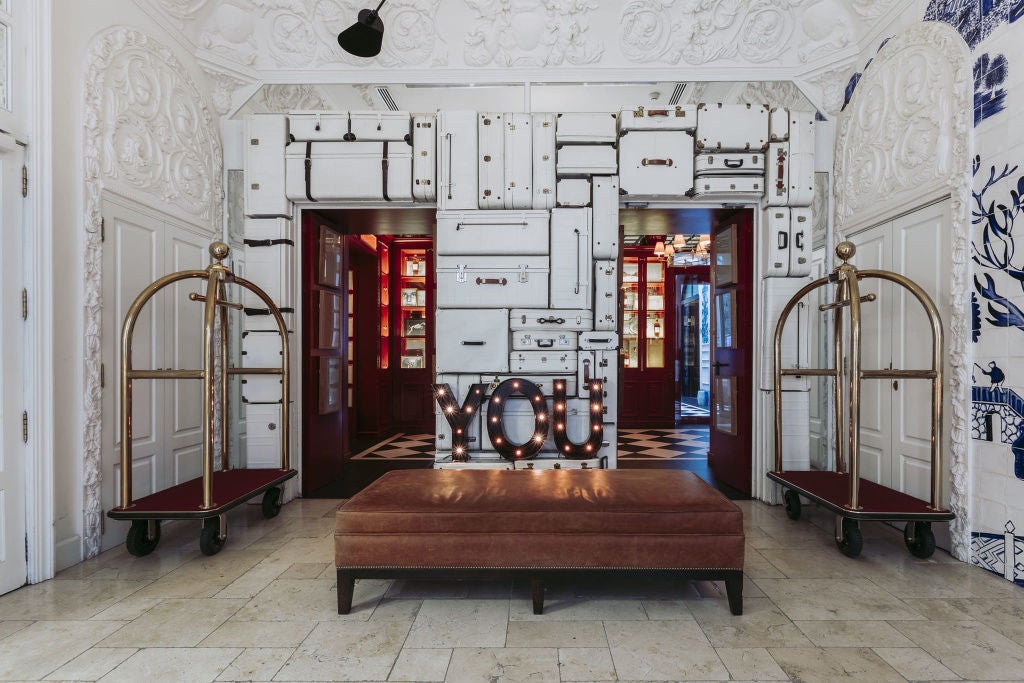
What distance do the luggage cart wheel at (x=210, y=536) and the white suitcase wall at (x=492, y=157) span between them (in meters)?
2.82

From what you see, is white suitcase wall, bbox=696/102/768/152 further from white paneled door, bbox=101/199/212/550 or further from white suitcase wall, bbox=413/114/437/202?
white paneled door, bbox=101/199/212/550

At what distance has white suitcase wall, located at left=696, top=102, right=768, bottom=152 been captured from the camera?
3875 millimetres

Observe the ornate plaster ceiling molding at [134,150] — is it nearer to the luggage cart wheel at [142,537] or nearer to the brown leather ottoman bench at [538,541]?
the luggage cart wheel at [142,537]

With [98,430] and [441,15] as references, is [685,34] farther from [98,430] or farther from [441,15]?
[98,430]

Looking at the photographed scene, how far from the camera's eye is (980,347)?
2.76m

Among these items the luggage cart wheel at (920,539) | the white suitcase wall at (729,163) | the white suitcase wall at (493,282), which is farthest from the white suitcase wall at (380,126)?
the luggage cart wheel at (920,539)

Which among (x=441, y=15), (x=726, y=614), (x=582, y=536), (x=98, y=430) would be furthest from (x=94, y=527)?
(x=441, y=15)

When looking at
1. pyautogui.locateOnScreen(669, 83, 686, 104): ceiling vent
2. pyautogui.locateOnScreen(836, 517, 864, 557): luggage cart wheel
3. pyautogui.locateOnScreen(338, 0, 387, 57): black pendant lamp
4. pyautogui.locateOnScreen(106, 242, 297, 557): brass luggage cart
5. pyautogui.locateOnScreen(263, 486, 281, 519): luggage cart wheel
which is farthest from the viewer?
pyautogui.locateOnScreen(669, 83, 686, 104): ceiling vent

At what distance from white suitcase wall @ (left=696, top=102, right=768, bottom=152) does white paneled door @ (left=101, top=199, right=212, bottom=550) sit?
4.02 meters

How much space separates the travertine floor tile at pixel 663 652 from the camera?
1812mm

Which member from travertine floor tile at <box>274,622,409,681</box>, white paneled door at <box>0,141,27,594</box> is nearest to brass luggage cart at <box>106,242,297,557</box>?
white paneled door at <box>0,141,27,594</box>

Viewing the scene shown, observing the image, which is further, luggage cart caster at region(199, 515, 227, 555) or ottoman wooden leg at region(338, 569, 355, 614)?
luggage cart caster at region(199, 515, 227, 555)

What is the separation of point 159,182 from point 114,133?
0.39 meters

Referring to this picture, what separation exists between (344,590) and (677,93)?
4202 millimetres
